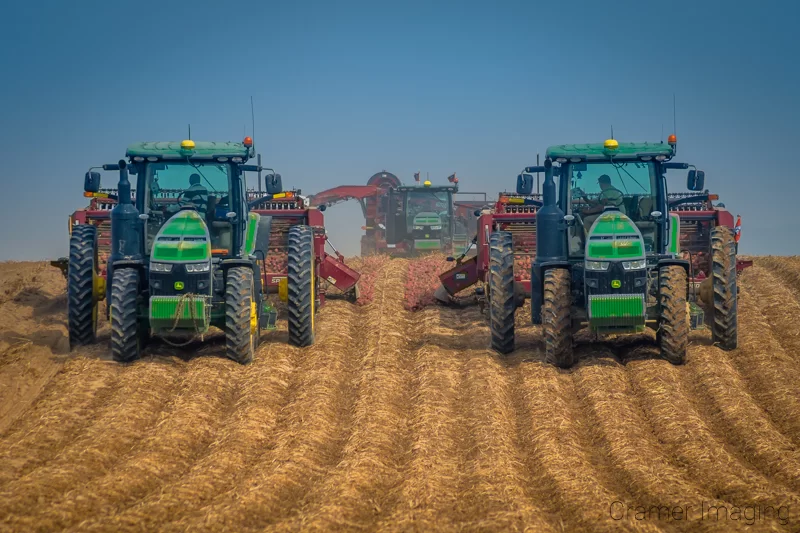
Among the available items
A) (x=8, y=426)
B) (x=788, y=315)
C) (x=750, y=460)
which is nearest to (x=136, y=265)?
(x=8, y=426)

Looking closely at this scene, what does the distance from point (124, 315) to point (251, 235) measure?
251 centimetres

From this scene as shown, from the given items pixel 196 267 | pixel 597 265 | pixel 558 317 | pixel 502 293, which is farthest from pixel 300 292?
pixel 597 265

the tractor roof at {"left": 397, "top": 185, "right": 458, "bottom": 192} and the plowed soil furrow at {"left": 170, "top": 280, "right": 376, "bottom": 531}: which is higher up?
the tractor roof at {"left": 397, "top": 185, "right": 458, "bottom": 192}

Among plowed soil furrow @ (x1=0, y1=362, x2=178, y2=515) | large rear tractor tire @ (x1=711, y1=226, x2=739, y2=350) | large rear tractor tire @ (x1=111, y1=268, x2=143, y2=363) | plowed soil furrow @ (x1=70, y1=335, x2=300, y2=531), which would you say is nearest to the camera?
plowed soil furrow @ (x1=70, y1=335, x2=300, y2=531)

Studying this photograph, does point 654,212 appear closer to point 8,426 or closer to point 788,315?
point 788,315

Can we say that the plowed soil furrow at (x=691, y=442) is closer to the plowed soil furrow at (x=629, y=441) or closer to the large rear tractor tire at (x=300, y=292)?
the plowed soil furrow at (x=629, y=441)

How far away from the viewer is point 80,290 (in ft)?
44.4

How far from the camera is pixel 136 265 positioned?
12.7 metres

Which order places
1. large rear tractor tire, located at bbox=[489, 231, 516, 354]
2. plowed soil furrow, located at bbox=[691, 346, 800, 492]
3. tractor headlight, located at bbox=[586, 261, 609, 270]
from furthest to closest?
large rear tractor tire, located at bbox=[489, 231, 516, 354] → tractor headlight, located at bbox=[586, 261, 609, 270] → plowed soil furrow, located at bbox=[691, 346, 800, 492]

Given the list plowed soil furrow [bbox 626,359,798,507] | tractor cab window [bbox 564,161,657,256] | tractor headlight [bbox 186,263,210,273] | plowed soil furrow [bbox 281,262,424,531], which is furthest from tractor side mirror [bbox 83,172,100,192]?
plowed soil furrow [bbox 626,359,798,507]

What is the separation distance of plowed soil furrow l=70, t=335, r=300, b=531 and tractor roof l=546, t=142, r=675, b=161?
4.63 metres

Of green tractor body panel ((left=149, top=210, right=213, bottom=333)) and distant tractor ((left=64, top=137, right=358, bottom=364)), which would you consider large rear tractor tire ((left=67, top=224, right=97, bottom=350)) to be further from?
green tractor body panel ((left=149, top=210, right=213, bottom=333))

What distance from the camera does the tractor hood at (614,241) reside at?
12.1 m

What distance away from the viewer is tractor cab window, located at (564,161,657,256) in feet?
43.9
